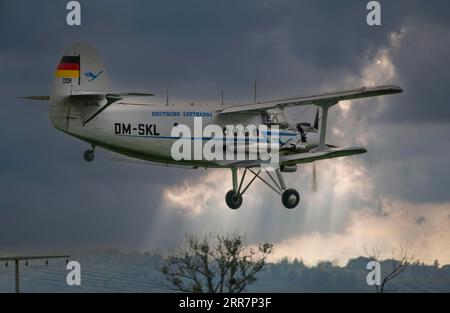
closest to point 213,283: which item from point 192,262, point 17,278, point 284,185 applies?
point 192,262

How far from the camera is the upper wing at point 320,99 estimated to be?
33.7 metres

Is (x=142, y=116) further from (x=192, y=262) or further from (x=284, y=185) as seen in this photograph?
(x=192, y=262)

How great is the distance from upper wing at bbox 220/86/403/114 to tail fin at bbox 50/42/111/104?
4535mm

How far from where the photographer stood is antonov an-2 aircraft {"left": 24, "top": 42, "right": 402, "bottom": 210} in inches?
1237

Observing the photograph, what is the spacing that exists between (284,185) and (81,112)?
27.6 feet

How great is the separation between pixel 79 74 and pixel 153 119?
2908 mm

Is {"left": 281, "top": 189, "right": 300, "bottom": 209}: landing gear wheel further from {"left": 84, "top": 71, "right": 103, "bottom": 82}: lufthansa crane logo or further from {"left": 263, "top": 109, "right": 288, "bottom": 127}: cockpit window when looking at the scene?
{"left": 84, "top": 71, "right": 103, "bottom": 82}: lufthansa crane logo

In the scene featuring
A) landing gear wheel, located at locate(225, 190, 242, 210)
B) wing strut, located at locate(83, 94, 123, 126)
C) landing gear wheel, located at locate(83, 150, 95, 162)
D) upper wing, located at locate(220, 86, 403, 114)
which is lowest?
landing gear wheel, located at locate(225, 190, 242, 210)

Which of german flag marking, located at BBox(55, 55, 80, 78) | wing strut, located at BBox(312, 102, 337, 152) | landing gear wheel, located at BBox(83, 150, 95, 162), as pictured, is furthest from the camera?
wing strut, located at BBox(312, 102, 337, 152)

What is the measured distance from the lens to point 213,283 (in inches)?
1843

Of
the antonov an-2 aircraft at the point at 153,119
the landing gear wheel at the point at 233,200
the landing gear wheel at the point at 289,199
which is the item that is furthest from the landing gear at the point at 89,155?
the landing gear wheel at the point at 289,199

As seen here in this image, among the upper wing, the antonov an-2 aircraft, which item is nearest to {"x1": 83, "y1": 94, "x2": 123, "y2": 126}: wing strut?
the antonov an-2 aircraft

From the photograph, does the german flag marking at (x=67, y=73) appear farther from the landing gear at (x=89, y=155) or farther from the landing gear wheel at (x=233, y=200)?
the landing gear wheel at (x=233, y=200)

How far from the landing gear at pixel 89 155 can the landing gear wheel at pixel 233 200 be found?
5.88m
